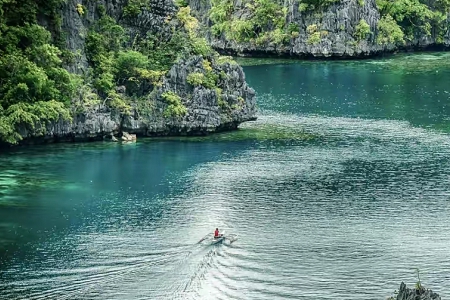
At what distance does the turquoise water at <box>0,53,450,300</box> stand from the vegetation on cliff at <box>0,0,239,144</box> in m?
3.45

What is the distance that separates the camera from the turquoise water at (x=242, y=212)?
52.7 metres

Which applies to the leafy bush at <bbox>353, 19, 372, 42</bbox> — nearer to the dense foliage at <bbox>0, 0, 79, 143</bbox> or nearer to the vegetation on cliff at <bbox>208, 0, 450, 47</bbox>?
the vegetation on cliff at <bbox>208, 0, 450, 47</bbox>

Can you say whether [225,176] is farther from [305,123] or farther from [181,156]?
[305,123]

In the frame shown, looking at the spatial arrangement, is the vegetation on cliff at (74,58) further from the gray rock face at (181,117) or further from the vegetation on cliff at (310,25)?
the vegetation on cliff at (310,25)

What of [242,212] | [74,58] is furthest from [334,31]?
[242,212]

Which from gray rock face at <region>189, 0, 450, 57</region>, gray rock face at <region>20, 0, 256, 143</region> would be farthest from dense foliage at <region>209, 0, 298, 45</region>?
gray rock face at <region>20, 0, 256, 143</region>

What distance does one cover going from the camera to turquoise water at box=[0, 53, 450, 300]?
5269 centimetres

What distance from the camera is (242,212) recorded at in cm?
6506

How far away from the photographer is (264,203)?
219ft

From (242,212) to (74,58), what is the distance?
90.5 feet

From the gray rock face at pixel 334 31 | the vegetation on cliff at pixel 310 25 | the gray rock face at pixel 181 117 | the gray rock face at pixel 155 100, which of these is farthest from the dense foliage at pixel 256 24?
the gray rock face at pixel 181 117

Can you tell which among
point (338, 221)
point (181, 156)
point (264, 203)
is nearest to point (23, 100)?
point (181, 156)

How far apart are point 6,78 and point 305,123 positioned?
97.1 ft

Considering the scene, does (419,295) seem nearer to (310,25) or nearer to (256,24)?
(310,25)
